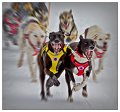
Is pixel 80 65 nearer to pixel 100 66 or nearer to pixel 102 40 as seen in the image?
pixel 100 66

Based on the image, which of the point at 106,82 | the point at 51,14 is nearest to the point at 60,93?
the point at 106,82

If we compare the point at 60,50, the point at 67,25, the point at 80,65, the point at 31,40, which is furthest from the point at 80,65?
the point at 31,40

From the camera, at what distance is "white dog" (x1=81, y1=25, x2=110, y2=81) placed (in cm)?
400

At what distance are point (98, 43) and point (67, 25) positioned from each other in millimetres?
316

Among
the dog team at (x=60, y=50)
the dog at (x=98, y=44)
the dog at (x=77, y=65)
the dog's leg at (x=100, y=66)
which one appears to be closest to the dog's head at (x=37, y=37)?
the dog team at (x=60, y=50)

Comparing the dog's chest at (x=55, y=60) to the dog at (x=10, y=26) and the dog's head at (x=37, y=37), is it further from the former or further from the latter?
the dog at (x=10, y=26)

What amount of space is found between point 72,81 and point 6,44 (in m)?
0.66

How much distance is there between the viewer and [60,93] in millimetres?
4004

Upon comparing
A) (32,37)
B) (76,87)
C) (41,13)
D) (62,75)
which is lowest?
(76,87)

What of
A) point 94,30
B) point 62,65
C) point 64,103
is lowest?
point 64,103

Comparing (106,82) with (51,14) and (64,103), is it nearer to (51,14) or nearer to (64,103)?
(64,103)

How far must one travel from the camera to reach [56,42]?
3.93 meters

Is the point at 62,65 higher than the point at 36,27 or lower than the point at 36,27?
lower

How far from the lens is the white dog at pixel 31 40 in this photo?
4.02m
